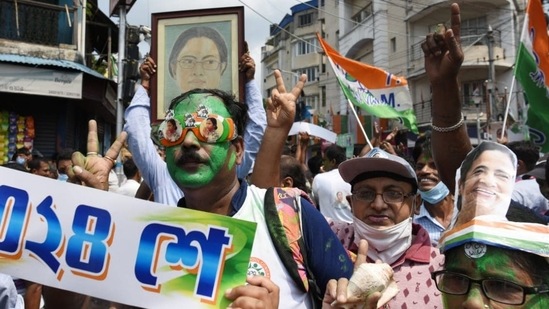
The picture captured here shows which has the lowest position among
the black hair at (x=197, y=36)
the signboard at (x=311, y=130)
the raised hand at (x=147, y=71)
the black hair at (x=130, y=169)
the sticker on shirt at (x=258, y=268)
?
the sticker on shirt at (x=258, y=268)

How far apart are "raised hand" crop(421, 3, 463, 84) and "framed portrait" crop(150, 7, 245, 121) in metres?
1.35

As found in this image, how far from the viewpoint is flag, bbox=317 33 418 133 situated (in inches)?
309

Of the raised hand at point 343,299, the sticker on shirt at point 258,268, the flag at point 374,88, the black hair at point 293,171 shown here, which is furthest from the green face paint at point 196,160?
the flag at point 374,88

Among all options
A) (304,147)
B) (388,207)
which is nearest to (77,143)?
(304,147)

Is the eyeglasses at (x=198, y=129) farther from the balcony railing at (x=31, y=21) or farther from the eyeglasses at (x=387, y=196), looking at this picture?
the balcony railing at (x=31, y=21)

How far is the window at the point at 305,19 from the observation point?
52.9m

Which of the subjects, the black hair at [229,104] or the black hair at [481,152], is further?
the black hair at [229,104]

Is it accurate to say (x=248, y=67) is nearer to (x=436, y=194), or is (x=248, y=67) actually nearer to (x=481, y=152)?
(x=436, y=194)

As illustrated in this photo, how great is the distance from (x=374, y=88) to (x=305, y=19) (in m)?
47.0

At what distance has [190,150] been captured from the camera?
2.12m

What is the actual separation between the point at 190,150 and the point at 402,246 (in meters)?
1.19

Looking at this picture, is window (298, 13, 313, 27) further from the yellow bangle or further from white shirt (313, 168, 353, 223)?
the yellow bangle

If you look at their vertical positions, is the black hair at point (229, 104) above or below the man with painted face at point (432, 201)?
above

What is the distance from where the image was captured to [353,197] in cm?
286
